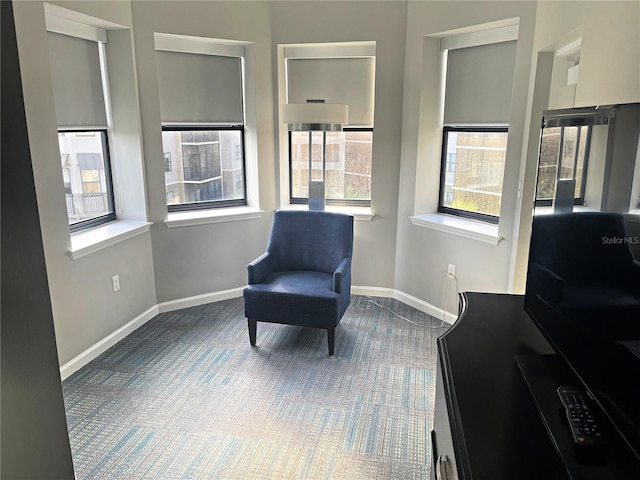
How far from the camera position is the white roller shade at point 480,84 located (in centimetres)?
331

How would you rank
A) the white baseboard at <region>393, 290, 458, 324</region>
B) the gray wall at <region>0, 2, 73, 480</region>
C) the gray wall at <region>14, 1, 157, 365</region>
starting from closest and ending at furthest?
1. the gray wall at <region>0, 2, 73, 480</region>
2. the gray wall at <region>14, 1, 157, 365</region>
3. the white baseboard at <region>393, 290, 458, 324</region>

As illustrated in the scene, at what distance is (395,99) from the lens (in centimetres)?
391

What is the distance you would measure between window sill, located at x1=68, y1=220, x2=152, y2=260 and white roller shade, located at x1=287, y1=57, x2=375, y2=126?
1827 millimetres

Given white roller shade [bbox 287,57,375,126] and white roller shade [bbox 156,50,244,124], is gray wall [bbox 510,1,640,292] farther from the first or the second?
white roller shade [bbox 156,50,244,124]

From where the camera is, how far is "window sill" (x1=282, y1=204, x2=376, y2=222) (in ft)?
13.6

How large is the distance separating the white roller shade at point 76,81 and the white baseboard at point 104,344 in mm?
1506

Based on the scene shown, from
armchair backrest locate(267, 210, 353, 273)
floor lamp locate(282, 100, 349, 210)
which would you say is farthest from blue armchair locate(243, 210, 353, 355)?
floor lamp locate(282, 100, 349, 210)

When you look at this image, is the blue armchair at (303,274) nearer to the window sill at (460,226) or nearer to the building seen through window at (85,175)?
the window sill at (460,226)

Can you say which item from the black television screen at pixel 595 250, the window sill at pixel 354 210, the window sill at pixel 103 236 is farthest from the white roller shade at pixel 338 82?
the black television screen at pixel 595 250

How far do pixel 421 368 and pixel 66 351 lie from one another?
2307 millimetres

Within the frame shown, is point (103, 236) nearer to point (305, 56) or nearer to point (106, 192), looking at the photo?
point (106, 192)

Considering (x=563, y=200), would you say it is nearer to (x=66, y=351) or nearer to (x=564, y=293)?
(x=564, y=293)

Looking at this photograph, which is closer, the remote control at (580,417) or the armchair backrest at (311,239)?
the remote control at (580,417)

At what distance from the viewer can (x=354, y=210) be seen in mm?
4254
